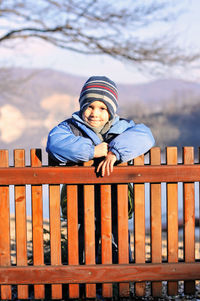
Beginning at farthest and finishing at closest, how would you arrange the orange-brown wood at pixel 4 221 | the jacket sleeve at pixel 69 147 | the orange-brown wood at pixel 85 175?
the orange-brown wood at pixel 4 221, the orange-brown wood at pixel 85 175, the jacket sleeve at pixel 69 147

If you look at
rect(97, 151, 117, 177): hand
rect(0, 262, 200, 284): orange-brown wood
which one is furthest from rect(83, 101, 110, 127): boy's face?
rect(0, 262, 200, 284): orange-brown wood

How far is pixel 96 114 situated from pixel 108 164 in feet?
1.44

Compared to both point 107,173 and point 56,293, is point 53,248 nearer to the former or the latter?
point 56,293

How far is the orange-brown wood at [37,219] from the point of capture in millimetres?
3387

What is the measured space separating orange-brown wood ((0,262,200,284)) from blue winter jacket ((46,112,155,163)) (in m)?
0.96

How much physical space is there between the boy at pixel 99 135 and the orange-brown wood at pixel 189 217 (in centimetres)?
37

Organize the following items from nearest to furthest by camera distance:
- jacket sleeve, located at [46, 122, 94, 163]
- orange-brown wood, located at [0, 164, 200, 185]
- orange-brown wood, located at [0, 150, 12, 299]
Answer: jacket sleeve, located at [46, 122, 94, 163] < orange-brown wood, located at [0, 164, 200, 185] < orange-brown wood, located at [0, 150, 12, 299]

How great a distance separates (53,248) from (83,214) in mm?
389

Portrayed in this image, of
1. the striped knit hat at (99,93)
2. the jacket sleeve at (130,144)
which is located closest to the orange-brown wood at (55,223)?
the jacket sleeve at (130,144)

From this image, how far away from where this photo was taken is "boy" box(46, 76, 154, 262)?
10.5 feet

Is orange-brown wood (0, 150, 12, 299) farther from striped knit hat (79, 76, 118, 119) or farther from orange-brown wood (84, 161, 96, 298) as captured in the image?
striped knit hat (79, 76, 118, 119)

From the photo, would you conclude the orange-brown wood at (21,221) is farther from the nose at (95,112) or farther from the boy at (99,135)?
the nose at (95,112)

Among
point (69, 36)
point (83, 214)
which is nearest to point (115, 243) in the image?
point (83, 214)

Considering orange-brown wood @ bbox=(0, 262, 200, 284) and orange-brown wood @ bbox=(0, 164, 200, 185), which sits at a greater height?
orange-brown wood @ bbox=(0, 164, 200, 185)
